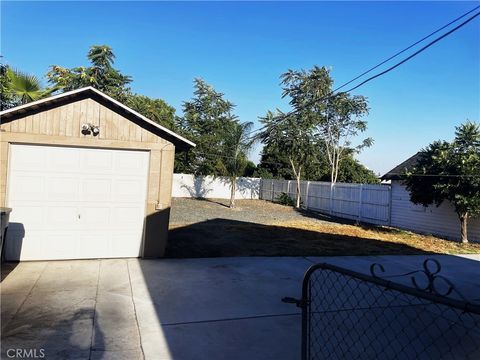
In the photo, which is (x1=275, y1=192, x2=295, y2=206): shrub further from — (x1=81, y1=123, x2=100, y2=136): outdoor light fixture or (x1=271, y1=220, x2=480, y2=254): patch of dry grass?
(x1=81, y1=123, x2=100, y2=136): outdoor light fixture

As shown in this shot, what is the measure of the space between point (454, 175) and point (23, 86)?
13.8 metres

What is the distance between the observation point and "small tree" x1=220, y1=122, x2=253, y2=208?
24.7m

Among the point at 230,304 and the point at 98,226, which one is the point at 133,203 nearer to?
the point at 98,226

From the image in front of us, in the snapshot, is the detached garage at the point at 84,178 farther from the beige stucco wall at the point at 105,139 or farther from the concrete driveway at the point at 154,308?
the concrete driveway at the point at 154,308

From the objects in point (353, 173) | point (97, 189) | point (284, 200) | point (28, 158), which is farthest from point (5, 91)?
point (353, 173)

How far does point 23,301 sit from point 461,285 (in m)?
7.34

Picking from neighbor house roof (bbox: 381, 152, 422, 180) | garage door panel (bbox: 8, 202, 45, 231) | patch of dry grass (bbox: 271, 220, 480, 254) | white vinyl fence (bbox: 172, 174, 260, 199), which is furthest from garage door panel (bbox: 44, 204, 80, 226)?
white vinyl fence (bbox: 172, 174, 260, 199)

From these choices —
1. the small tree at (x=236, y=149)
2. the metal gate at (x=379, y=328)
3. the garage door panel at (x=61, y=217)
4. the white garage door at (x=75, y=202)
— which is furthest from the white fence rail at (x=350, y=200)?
the garage door panel at (x=61, y=217)

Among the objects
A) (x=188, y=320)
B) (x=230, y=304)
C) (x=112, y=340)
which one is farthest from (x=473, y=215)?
(x=112, y=340)

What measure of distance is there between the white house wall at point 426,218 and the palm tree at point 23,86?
46.8 ft

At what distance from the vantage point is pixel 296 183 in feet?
89.0

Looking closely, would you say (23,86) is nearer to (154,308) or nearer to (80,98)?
(80,98)

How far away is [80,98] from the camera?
8.03 m

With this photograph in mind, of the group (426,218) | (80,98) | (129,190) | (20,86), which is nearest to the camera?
(80,98)
